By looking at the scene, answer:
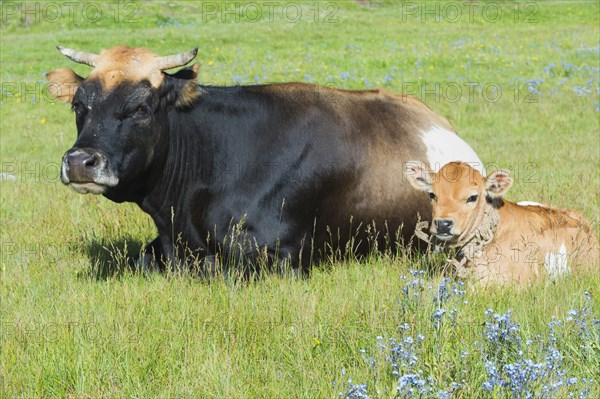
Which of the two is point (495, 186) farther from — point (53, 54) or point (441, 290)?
point (53, 54)

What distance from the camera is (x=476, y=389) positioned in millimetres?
4535

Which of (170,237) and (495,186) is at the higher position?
(495,186)

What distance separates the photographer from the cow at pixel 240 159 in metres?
7.19

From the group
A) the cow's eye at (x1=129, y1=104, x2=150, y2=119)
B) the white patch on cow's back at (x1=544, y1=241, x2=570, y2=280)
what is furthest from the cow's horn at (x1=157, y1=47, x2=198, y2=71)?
the white patch on cow's back at (x1=544, y1=241, x2=570, y2=280)

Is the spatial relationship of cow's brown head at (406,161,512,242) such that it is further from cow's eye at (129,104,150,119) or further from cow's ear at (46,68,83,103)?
cow's ear at (46,68,83,103)

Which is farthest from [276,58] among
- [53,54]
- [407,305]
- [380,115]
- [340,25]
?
[407,305]

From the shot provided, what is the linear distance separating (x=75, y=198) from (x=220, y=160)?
Answer: 3.88 meters

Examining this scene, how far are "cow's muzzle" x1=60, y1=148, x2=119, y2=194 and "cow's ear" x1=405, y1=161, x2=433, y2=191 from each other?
2.60 metres

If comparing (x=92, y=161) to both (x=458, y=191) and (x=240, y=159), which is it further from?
(x=458, y=191)

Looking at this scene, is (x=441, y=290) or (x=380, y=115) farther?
(x=380, y=115)

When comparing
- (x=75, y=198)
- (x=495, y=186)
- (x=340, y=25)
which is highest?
(x=340, y=25)

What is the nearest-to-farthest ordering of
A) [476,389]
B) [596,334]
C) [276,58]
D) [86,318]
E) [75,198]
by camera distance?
[476,389] < [596,334] < [86,318] < [75,198] < [276,58]

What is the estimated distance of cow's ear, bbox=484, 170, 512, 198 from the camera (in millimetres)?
6816

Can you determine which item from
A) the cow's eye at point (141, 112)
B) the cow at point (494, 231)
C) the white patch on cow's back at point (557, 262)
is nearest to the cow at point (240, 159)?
the cow's eye at point (141, 112)
